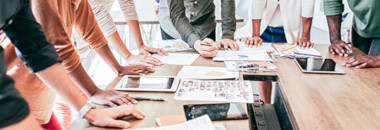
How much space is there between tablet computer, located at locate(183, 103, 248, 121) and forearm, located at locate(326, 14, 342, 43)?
1151 mm

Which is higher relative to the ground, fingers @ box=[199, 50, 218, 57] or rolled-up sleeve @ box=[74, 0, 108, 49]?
rolled-up sleeve @ box=[74, 0, 108, 49]

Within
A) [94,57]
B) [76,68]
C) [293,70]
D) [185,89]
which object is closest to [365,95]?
[293,70]

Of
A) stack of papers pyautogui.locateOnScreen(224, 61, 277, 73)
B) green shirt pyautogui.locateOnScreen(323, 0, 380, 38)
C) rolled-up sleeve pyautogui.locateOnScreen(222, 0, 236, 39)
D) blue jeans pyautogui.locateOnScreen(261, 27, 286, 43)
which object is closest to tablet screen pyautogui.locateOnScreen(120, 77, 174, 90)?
stack of papers pyautogui.locateOnScreen(224, 61, 277, 73)

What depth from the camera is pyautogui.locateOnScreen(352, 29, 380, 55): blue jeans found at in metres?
1.39

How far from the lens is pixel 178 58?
139 centimetres

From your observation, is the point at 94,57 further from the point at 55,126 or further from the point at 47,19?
the point at 47,19

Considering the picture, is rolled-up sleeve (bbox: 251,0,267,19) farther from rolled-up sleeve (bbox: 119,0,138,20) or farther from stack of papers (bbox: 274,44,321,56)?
rolled-up sleeve (bbox: 119,0,138,20)

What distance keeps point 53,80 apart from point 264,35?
193cm

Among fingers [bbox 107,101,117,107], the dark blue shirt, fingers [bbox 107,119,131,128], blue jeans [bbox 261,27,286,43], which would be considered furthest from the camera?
blue jeans [bbox 261,27,286,43]

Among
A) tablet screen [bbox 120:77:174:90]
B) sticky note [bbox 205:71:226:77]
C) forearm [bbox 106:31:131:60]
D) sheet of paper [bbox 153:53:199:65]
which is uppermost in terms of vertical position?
forearm [bbox 106:31:131:60]

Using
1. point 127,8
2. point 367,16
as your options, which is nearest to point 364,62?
point 367,16

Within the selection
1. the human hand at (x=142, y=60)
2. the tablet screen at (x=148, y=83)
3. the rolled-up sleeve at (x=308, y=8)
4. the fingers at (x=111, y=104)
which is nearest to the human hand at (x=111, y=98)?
the fingers at (x=111, y=104)

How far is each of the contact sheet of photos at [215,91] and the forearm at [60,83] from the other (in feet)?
1.06

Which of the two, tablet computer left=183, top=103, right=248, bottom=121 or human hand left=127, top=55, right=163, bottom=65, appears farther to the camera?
human hand left=127, top=55, right=163, bottom=65
